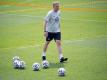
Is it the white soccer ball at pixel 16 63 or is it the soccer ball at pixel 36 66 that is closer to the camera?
the soccer ball at pixel 36 66

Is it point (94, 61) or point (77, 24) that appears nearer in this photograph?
point (94, 61)

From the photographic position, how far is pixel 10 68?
51.1ft

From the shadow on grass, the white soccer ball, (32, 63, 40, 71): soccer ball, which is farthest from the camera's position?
the shadow on grass

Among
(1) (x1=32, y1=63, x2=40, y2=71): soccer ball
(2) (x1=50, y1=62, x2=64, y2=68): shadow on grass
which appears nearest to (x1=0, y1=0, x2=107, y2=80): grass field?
(2) (x1=50, y1=62, x2=64, y2=68): shadow on grass

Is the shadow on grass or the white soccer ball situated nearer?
the white soccer ball

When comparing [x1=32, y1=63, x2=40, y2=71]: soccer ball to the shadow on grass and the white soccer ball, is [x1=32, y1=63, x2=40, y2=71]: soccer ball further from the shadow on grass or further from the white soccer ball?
the shadow on grass

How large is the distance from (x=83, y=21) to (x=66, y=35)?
7606 mm

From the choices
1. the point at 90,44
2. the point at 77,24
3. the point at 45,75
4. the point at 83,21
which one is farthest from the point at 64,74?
the point at 83,21

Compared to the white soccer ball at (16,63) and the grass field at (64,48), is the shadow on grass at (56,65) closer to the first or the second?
the grass field at (64,48)

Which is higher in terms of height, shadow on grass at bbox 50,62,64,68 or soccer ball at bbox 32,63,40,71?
soccer ball at bbox 32,63,40,71

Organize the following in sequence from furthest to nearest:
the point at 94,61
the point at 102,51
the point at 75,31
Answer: the point at 75,31 < the point at 102,51 < the point at 94,61

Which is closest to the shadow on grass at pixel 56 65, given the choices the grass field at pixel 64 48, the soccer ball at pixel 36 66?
the grass field at pixel 64 48

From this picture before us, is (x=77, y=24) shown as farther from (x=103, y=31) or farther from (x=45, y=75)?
(x=45, y=75)

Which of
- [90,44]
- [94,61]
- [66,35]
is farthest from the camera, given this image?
[66,35]
